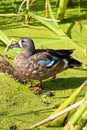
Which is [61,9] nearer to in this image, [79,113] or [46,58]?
[46,58]

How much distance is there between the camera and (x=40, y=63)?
3238 millimetres

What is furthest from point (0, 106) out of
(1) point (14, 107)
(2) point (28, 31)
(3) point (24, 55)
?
(2) point (28, 31)

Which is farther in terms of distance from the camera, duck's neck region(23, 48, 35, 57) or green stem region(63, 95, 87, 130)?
duck's neck region(23, 48, 35, 57)

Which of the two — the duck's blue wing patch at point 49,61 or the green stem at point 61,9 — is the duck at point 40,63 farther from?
the green stem at point 61,9

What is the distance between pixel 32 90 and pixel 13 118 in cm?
51

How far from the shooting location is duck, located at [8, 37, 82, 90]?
3.23 m

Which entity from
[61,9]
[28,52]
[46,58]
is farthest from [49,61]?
[61,9]

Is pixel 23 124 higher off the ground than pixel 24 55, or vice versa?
pixel 24 55

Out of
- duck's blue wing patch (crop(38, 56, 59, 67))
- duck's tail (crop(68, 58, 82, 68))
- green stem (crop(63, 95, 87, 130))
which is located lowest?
duck's tail (crop(68, 58, 82, 68))

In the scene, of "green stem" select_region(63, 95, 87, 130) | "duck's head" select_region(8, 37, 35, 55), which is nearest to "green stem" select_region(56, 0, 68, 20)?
"duck's head" select_region(8, 37, 35, 55)

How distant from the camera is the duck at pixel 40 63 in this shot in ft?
10.6

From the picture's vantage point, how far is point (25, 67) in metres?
3.23

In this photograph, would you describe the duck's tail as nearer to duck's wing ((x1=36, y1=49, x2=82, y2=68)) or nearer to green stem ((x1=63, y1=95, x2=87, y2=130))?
duck's wing ((x1=36, y1=49, x2=82, y2=68))

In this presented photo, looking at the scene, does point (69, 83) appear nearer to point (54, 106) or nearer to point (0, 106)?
point (54, 106)
